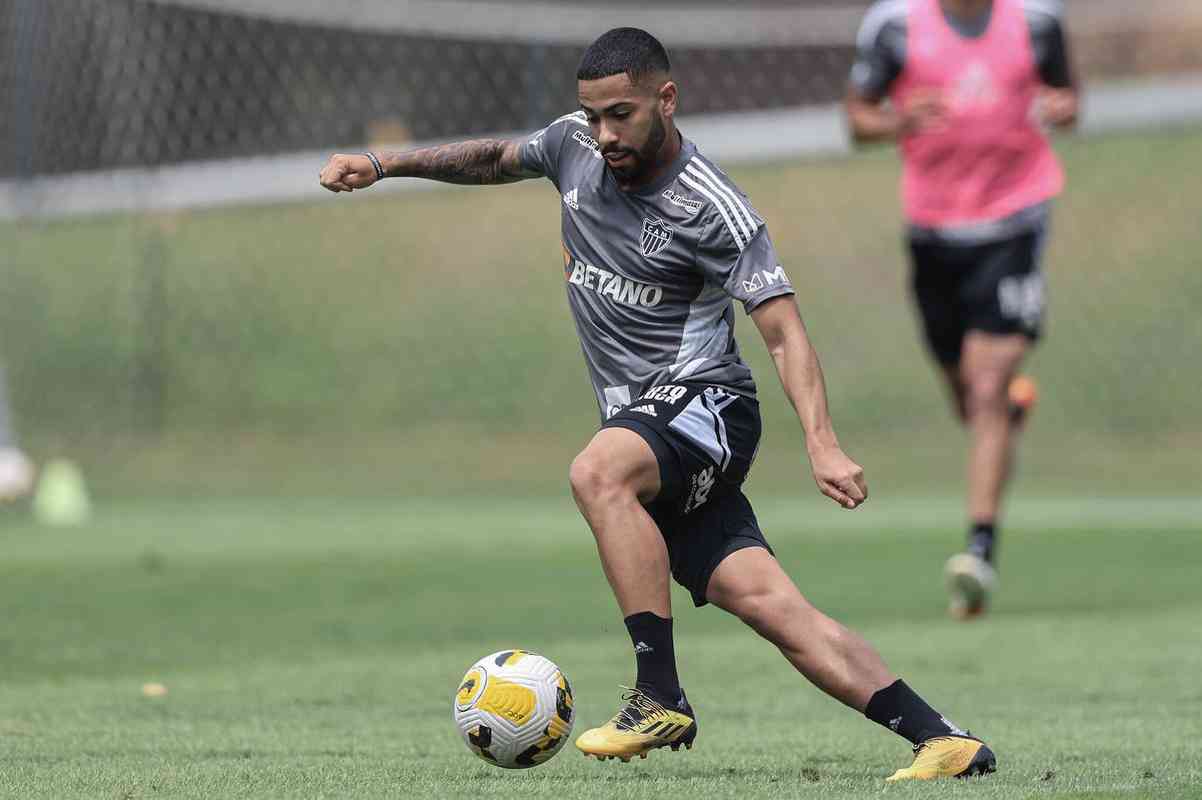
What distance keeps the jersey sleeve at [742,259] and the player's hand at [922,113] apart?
16.4ft

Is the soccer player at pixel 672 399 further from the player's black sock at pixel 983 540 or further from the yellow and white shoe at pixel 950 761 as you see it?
the player's black sock at pixel 983 540

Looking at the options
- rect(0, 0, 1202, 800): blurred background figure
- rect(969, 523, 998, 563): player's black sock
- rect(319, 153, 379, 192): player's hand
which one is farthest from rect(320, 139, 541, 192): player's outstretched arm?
rect(969, 523, 998, 563): player's black sock

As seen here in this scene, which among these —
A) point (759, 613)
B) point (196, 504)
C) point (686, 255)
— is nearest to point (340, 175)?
point (686, 255)

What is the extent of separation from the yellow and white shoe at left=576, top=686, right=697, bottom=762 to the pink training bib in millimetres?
5743

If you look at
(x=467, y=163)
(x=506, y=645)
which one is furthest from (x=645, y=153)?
(x=506, y=645)

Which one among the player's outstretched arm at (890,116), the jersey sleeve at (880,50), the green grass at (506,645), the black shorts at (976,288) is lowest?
the green grass at (506,645)

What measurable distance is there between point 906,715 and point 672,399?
98 cm

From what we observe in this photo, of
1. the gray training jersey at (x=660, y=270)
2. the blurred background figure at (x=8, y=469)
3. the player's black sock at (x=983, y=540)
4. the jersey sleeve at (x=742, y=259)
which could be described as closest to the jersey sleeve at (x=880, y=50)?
the player's black sock at (x=983, y=540)

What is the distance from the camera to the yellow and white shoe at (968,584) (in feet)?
31.5

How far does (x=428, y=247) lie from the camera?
80.2 feet

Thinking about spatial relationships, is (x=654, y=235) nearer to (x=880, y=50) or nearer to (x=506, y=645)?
(x=506, y=645)

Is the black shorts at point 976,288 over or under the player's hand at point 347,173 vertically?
under

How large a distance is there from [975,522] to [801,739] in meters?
3.85

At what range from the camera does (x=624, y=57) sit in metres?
5.47
